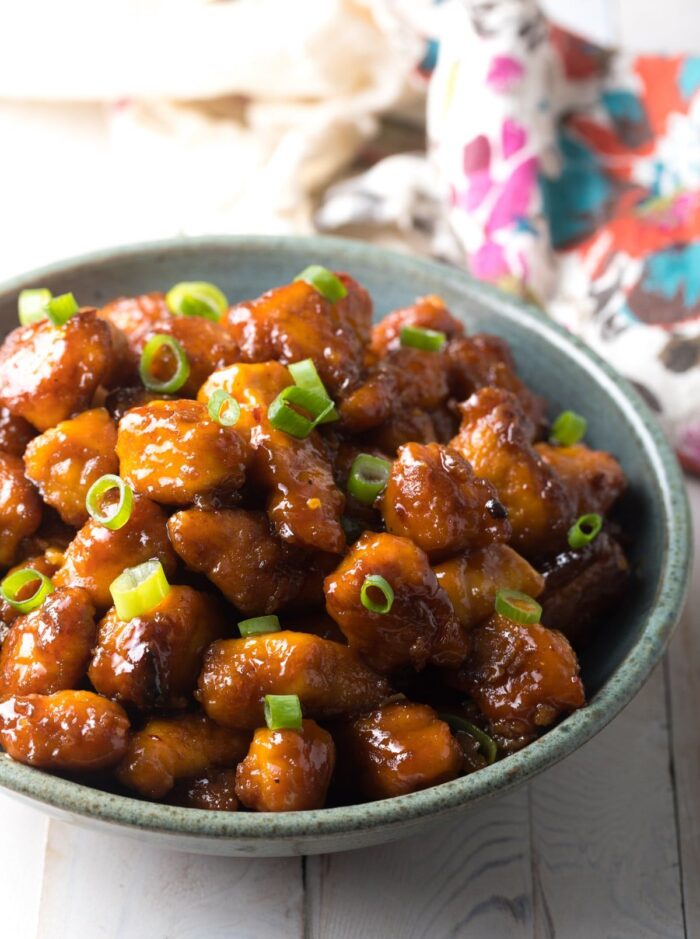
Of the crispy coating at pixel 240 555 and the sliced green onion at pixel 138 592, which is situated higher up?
the crispy coating at pixel 240 555

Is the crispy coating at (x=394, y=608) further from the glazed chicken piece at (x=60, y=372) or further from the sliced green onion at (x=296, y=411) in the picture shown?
the glazed chicken piece at (x=60, y=372)

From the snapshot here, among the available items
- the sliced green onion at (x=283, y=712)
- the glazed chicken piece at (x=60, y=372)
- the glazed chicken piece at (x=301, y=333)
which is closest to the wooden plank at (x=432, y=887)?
the sliced green onion at (x=283, y=712)

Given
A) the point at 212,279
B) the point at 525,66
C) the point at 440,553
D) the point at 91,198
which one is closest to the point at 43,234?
the point at 91,198

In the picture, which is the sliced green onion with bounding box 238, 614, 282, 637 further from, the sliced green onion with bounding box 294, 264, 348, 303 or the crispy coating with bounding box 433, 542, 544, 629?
the sliced green onion with bounding box 294, 264, 348, 303

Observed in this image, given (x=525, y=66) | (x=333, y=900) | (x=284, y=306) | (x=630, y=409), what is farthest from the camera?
(x=525, y=66)

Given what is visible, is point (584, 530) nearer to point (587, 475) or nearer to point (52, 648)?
point (587, 475)

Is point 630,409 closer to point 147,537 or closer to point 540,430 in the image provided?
point 540,430

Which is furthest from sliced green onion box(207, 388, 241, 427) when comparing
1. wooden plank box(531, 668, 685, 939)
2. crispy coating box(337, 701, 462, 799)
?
wooden plank box(531, 668, 685, 939)
